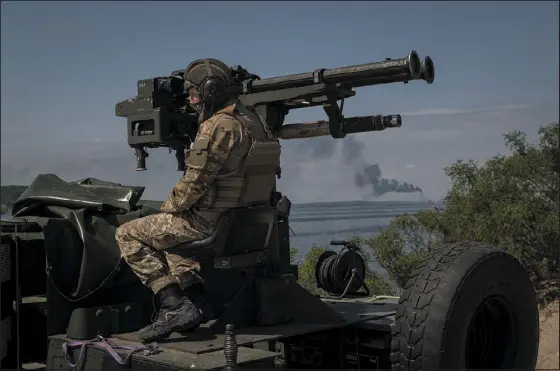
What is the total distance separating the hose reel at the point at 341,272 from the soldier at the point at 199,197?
74.3 inches

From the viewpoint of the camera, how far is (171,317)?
3.94 meters

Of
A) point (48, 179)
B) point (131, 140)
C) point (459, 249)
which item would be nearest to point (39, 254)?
point (48, 179)

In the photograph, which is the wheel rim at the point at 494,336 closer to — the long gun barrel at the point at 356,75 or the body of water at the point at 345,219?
the long gun barrel at the point at 356,75

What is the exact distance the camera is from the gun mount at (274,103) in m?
5.05

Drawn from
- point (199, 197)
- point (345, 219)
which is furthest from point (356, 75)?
point (345, 219)

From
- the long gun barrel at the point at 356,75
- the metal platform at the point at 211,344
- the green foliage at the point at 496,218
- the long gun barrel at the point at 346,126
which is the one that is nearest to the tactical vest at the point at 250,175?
the metal platform at the point at 211,344

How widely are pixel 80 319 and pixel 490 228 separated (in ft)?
31.9

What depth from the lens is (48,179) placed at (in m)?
4.87

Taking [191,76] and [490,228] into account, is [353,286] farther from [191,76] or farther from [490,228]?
[490,228]

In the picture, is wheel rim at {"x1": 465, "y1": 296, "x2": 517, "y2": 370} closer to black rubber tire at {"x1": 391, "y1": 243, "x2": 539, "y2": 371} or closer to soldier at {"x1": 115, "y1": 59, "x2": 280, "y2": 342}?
black rubber tire at {"x1": 391, "y1": 243, "x2": 539, "y2": 371}

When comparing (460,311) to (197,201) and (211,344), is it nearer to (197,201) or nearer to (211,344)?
(211,344)

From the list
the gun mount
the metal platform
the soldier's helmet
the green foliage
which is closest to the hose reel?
the metal platform

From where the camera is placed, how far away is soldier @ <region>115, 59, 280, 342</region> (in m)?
3.93

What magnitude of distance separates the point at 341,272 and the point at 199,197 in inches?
91.7
